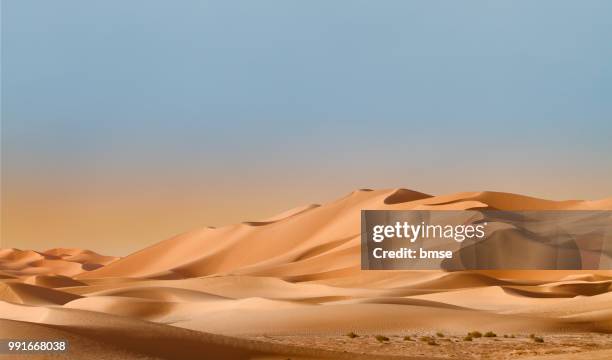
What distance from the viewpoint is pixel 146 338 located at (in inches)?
932

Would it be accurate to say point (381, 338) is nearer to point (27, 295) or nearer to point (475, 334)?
point (475, 334)

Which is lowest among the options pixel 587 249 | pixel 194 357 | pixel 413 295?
pixel 194 357

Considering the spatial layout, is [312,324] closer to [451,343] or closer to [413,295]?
[451,343]

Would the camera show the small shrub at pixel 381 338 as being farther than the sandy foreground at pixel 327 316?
Yes

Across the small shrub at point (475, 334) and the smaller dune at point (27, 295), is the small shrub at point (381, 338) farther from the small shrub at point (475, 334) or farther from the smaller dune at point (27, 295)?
the smaller dune at point (27, 295)

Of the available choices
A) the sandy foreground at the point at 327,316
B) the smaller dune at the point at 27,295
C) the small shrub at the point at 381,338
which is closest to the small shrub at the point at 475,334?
the sandy foreground at the point at 327,316

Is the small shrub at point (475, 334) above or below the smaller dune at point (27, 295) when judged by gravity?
below

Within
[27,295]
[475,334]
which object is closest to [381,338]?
[475,334]

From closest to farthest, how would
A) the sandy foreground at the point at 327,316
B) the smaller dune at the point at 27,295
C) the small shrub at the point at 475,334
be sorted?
1. the sandy foreground at the point at 327,316
2. the small shrub at the point at 475,334
3. the smaller dune at the point at 27,295

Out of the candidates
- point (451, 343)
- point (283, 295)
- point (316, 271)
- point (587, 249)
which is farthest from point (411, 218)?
point (451, 343)

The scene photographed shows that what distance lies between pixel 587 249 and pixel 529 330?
54.2 m

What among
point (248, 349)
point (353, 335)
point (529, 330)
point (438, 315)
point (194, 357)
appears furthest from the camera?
point (438, 315)

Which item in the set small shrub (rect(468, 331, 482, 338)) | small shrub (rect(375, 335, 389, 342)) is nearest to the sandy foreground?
small shrub (rect(375, 335, 389, 342))

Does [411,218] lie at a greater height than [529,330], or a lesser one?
greater
